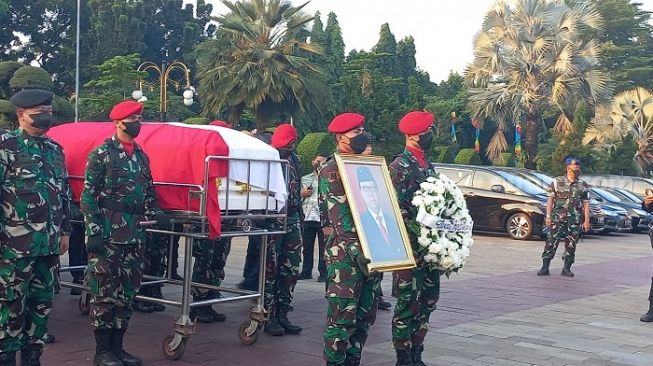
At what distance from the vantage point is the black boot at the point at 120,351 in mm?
6184

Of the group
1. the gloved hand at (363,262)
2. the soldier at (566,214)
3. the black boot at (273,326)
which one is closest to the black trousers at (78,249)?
the black boot at (273,326)

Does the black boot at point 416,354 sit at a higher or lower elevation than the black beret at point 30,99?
lower

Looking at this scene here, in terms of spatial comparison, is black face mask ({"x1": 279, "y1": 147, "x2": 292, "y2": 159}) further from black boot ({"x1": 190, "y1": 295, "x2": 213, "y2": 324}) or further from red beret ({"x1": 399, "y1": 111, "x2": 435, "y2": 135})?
black boot ({"x1": 190, "y1": 295, "x2": 213, "y2": 324})

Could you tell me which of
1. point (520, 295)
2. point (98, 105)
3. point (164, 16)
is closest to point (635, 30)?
point (164, 16)

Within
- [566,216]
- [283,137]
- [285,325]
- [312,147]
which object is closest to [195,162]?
[283,137]

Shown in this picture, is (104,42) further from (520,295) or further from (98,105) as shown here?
(520,295)

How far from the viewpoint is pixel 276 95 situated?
1202 inches

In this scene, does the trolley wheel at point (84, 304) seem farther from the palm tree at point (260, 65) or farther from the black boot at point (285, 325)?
the palm tree at point (260, 65)

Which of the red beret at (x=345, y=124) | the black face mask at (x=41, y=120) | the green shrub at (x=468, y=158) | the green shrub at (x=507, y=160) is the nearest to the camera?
the black face mask at (x=41, y=120)

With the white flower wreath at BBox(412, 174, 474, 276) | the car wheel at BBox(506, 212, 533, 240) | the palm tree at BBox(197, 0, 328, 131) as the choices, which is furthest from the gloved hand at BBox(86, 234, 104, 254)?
the palm tree at BBox(197, 0, 328, 131)

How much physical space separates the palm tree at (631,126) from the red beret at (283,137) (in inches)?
1127

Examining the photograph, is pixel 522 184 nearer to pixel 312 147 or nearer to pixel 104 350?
pixel 312 147

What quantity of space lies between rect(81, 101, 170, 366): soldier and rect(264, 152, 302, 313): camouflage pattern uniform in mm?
1594

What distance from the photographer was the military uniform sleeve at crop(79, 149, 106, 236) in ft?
19.7
